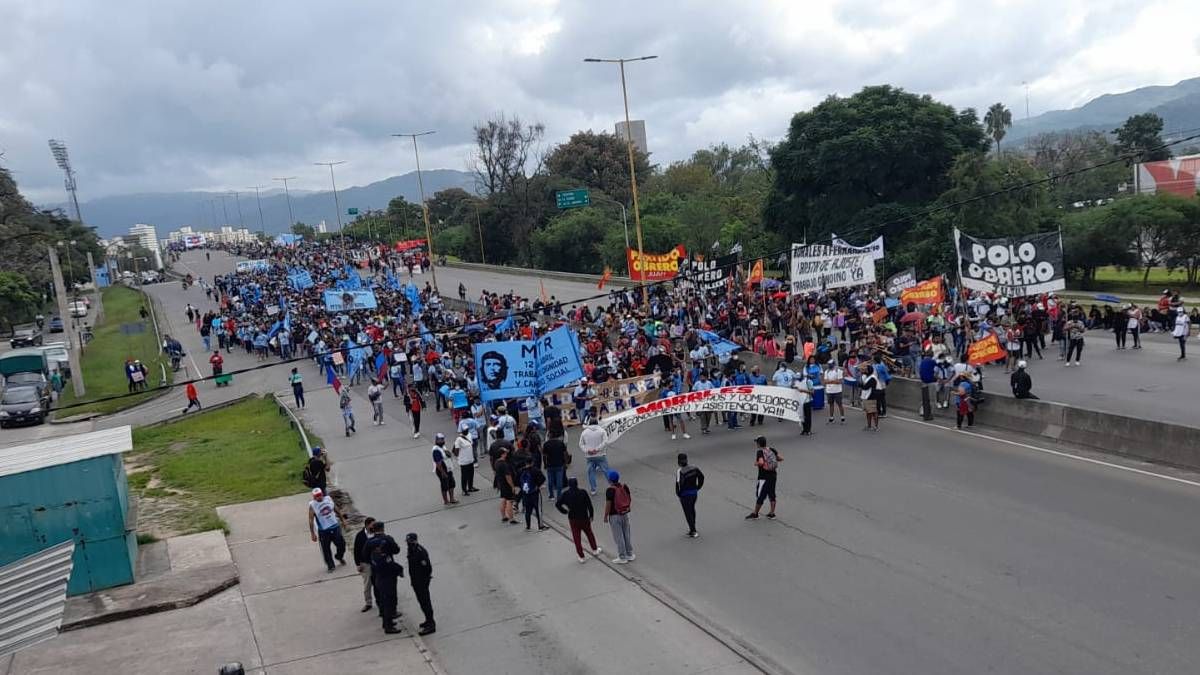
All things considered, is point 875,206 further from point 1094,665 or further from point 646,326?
point 1094,665

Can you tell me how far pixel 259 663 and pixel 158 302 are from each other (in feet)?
242

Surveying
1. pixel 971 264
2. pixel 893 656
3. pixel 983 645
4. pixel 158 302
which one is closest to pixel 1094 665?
pixel 983 645

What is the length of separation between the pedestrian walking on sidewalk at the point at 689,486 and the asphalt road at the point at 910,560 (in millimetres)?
330

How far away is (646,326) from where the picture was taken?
102 feet

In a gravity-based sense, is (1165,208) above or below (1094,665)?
above

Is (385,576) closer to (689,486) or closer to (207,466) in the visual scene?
(689,486)

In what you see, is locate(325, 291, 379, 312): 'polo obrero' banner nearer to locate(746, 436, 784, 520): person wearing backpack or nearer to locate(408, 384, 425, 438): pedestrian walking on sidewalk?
locate(408, 384, 425, 438): pedestrian walking on sidewalk

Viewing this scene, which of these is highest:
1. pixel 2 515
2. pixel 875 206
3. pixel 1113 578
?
pixel 875 206

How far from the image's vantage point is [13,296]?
5909 cm

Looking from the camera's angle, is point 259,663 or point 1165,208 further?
point 1165,208

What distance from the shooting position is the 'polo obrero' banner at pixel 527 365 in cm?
1919

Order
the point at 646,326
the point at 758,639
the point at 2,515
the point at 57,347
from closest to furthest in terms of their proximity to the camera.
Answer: the point at 758,639
the point at 2,515
the point at 646,326
the point at 57,347

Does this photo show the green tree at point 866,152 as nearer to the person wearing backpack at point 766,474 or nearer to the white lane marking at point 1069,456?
the white lane marking at point 1069,456

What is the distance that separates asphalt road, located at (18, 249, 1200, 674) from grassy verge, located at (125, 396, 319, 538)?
10.8ft
